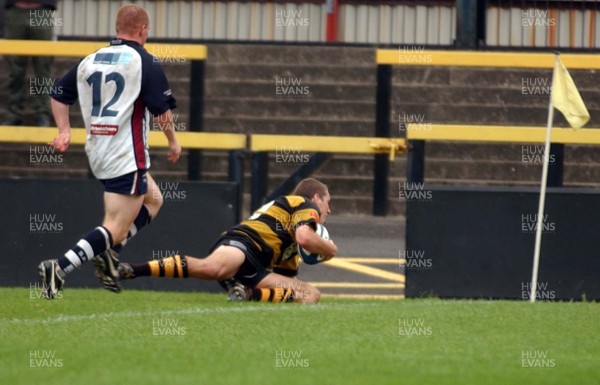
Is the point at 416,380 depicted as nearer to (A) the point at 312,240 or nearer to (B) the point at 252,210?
(A) the point at 312,240

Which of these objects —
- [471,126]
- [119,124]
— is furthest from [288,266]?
[471,126]

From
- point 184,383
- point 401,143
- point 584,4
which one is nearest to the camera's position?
point 184,383

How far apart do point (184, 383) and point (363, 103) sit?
35.0ft

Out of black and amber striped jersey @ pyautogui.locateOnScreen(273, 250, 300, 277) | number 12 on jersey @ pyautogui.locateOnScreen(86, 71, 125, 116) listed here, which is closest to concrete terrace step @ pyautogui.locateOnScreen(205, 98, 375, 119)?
black and amber striped jersey @ pyautogui.locateOnScreen(273, 250, 300, 277)

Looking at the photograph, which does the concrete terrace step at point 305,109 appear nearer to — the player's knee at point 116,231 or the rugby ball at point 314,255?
the rugby ball at point 314,255

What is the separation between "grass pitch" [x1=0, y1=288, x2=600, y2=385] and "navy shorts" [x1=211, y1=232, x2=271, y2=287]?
375 millimetres

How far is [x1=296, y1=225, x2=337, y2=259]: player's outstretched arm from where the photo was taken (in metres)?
10.6

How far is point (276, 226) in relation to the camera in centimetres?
1098

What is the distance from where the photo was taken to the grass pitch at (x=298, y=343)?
7.65 m

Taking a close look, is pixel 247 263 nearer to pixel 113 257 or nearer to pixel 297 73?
pixel 113 257

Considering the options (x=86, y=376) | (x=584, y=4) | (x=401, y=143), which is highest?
(x=584, y=4)

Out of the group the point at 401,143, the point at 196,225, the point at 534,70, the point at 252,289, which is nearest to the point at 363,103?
the point at 534,70

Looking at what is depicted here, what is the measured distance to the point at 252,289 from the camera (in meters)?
10.9

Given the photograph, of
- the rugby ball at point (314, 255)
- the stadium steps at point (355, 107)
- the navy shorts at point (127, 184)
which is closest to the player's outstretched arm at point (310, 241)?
the rugby ball at point (314, 255)
